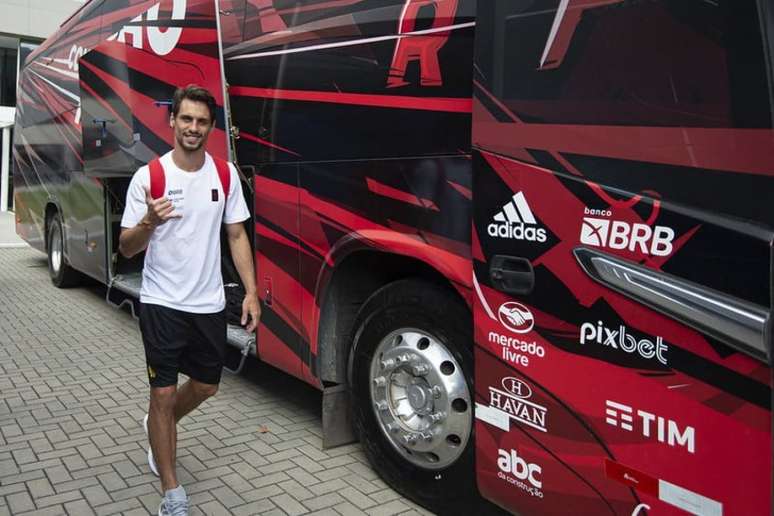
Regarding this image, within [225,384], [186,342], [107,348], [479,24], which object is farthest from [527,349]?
[107,348]

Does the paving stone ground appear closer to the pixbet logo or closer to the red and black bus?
the red and black bus

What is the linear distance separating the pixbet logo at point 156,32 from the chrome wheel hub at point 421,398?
9.56 ft

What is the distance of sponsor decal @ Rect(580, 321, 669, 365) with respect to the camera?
2137 millimetres

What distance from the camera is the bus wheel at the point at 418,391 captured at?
9.75 feet

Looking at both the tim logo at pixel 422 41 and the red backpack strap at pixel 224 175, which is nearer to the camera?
the tim logo at pixel 422 41

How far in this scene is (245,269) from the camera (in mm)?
3418

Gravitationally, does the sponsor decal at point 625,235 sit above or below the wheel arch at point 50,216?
above

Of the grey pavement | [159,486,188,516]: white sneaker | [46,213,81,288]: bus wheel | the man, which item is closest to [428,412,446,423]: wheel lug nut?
the man

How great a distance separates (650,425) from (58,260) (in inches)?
361

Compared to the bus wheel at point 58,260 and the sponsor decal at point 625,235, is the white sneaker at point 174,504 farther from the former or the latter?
the bus wheel at point 58,260

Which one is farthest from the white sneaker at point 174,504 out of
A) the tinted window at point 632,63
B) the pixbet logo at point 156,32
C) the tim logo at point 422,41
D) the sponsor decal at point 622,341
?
the pixbet logo at point 156,32

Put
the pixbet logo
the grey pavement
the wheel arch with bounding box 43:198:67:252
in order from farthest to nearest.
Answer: the grey pavement, the wheel arch with bounding box 43:198:67:252, the pixbet logo

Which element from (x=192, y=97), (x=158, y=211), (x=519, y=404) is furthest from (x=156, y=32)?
(x=519, y=404)

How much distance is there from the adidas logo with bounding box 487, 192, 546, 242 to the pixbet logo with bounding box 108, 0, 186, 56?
10.6 ft
